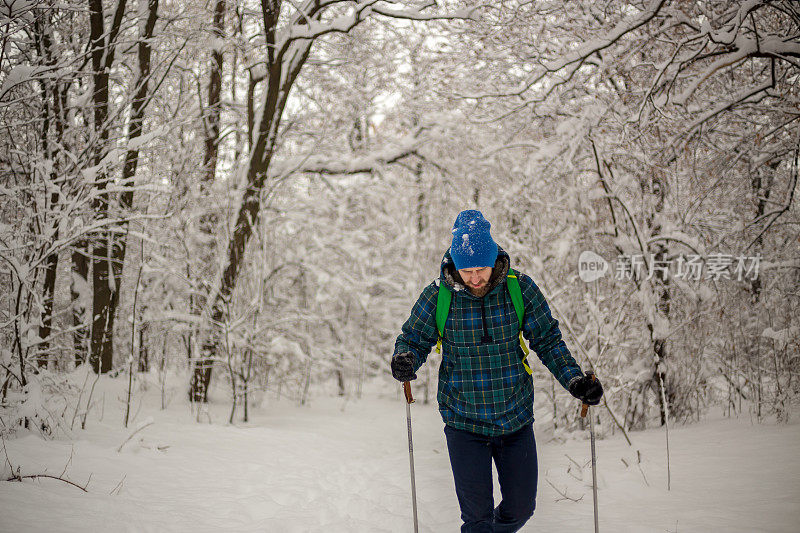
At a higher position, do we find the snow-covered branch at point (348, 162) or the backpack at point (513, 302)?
the snow-covered branch at point (348, 162)

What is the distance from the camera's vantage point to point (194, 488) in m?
3.90

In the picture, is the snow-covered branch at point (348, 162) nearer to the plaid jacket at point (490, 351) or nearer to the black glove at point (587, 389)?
the plaid jacket at point (490, 351)

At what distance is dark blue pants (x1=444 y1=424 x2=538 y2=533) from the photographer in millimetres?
2523

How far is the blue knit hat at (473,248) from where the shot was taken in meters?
2.54

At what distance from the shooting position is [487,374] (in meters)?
2.59

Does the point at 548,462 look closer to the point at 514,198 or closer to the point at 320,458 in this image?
the point at 320,458

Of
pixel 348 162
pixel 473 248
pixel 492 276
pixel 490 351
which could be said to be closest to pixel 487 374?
pixel 490 351

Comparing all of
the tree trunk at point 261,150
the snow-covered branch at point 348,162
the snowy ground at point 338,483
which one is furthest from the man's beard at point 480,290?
→ the snow-covered branch at point 348,162

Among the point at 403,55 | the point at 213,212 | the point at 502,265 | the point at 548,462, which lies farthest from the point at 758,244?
the point at 213,212

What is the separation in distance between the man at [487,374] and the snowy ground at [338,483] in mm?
1097

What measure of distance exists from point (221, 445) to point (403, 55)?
763cm

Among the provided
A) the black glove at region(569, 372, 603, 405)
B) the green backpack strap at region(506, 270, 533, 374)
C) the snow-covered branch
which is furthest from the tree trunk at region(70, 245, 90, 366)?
the black glove at region(569, 372, 603, 405)

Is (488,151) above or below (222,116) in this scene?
below

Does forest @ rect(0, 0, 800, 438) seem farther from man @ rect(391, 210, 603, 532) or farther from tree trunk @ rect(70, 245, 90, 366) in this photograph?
man @ rect(391, 210, 603, 532)
